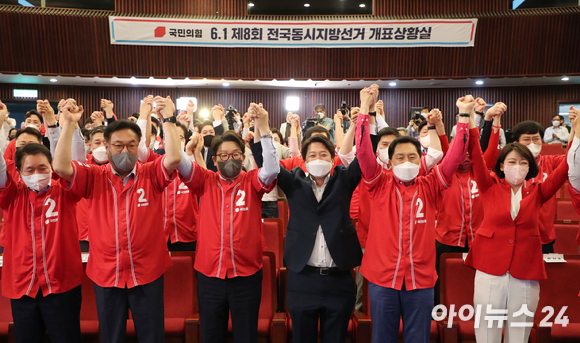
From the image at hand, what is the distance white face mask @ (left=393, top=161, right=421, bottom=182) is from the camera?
2.12m

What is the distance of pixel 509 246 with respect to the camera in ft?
7.36

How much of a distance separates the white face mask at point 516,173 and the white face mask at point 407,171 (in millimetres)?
602

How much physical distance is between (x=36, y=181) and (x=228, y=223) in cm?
101

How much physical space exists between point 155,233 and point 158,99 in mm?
708

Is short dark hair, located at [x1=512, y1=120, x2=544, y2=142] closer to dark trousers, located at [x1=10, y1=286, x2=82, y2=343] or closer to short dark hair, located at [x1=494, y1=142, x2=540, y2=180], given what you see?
short dark hair, located at [x1=494, y1=142, x2=540, y2=180]

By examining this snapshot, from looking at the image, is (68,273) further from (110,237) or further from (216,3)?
(216,3)

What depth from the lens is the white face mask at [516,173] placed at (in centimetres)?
228

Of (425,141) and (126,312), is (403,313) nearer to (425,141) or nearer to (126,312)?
(126,312)

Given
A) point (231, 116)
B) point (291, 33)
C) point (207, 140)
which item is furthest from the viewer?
point (291, 33)

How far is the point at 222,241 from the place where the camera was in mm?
2197

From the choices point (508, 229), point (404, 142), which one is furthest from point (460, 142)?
point (508, 229)

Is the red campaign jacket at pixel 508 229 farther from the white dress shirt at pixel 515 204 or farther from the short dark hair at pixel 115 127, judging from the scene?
the short dark hair at pixel 115 127

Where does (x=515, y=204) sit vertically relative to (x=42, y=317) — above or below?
above

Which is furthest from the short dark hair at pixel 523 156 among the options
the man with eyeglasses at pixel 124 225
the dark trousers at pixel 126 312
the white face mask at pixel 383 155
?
the dark trousers at pixel 126 312
